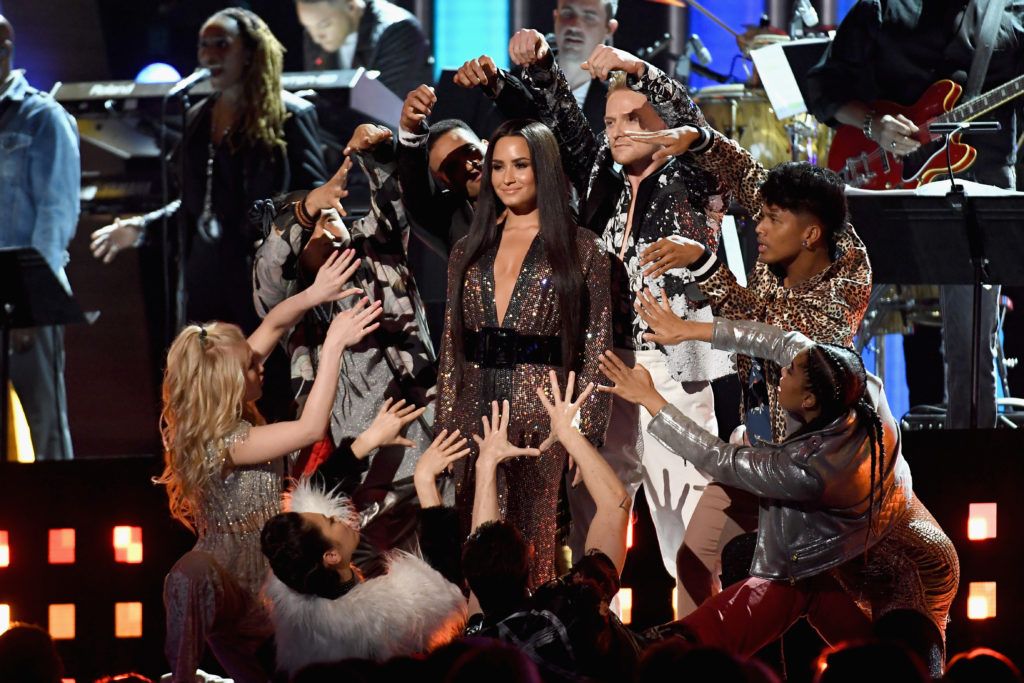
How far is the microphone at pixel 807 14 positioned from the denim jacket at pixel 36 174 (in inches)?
147

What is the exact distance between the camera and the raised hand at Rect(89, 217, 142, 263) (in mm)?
7195

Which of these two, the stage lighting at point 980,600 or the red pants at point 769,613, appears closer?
the red pants at point 769,613

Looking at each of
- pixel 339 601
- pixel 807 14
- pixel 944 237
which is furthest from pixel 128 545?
pixel 807 14

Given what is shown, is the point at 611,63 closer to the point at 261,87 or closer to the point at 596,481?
the point at 596,481

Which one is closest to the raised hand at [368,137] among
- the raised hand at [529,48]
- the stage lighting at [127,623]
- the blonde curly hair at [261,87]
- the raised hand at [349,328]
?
the raised hand at [529,48]

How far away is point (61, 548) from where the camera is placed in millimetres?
4797

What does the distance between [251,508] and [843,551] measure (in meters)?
1.74

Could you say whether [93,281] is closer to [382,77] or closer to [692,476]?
[382,77]

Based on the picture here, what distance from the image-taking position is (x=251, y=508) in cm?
428

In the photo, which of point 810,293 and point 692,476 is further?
point 692,476

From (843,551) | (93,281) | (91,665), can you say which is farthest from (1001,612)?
(93,281)

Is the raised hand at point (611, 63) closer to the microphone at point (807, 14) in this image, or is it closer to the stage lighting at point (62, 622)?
the stage lighting at point (62, 622)

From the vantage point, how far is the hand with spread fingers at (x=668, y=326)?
422cm

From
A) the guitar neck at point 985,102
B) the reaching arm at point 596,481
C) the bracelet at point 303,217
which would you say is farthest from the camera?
the guitar neck at point 985,102
